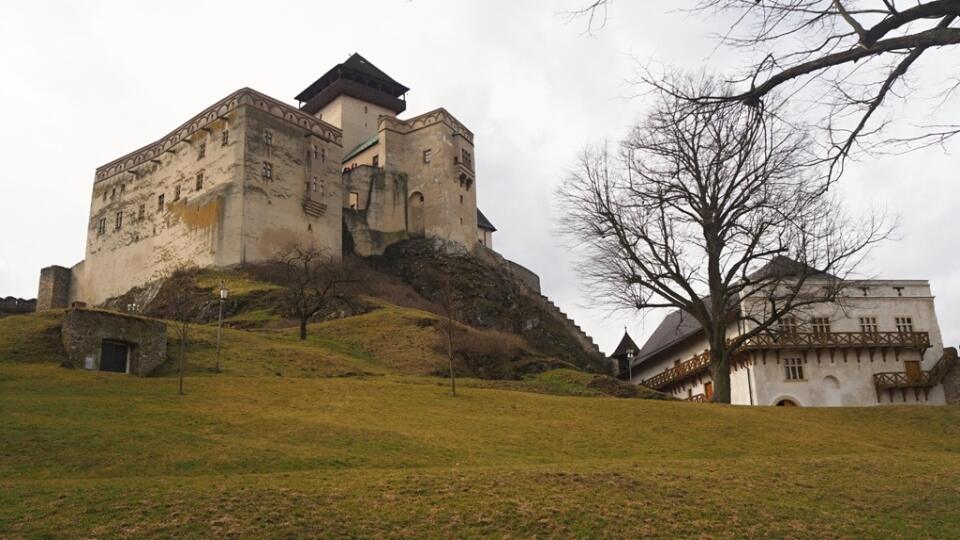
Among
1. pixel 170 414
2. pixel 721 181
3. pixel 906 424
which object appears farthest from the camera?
pixel 721 181

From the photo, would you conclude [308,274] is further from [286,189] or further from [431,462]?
[431,462]

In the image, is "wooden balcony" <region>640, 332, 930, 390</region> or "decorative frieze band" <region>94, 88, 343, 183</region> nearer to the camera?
"wooden balcony" <region>640, 332, 930, 390</region>

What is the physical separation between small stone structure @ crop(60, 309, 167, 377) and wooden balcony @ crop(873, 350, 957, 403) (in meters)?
34.1

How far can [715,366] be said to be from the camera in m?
33.7

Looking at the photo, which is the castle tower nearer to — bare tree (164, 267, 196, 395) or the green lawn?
bare tree (164, 267, 196, 395)

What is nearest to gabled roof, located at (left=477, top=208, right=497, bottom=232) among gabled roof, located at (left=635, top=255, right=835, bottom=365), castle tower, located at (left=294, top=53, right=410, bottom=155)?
castle tower, located at (left=294, top=53, right=410, bottom=155)

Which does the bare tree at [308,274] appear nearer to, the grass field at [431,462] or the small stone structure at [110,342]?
the small stone structure at [110,342]

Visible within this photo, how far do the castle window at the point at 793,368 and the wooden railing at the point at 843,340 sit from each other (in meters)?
0.82

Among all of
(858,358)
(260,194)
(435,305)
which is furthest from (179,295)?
(858,358)

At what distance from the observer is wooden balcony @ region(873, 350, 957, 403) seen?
42.3m

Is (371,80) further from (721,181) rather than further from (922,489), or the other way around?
(922,489)

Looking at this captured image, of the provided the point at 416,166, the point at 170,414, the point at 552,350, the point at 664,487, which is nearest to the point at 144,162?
the point at 416,166

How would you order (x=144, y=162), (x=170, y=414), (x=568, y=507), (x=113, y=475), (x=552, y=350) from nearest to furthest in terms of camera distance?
(x=568, y=507) < (x=113, y=475) < (x=170, y=414) < (x=552, y=350) < (x=144, y=162)

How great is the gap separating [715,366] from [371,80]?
56.9m
